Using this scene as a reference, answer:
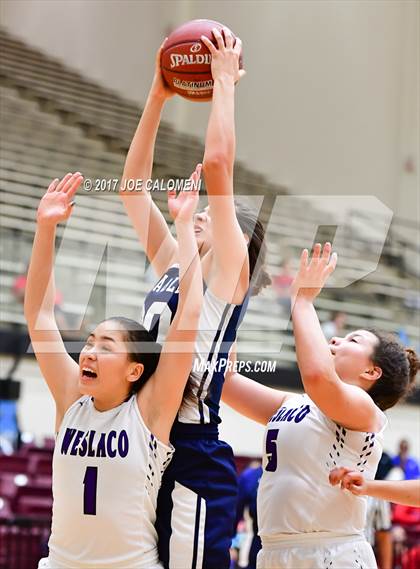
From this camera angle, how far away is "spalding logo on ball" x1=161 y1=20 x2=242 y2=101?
10.4 feet

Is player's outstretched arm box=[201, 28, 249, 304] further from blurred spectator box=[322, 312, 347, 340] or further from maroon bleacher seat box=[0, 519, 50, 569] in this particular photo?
blurred spectator box=[322, 312, 347, 340]

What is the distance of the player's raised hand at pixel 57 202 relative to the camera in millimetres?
3086

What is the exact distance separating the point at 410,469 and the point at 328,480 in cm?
507

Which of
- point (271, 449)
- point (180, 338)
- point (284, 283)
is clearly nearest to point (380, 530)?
point (284, 283)


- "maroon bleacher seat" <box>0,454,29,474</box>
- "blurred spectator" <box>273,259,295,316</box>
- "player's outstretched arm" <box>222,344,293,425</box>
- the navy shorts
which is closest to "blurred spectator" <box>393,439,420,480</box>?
"blurred spectator" <box>273,259,295,316</box>

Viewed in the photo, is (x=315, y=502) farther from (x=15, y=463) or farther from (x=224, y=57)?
(x=15, y=463)

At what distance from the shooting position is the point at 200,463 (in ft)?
9.46

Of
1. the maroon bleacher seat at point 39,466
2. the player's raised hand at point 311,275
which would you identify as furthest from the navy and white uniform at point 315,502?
the maroon bleacher seat at point 39,466

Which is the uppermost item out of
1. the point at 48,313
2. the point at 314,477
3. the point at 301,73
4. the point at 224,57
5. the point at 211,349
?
the point at 301,73

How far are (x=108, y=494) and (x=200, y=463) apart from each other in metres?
0.27

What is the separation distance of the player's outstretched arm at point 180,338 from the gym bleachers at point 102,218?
2218 millimetres

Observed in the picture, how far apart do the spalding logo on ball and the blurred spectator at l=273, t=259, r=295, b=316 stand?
10.9ft

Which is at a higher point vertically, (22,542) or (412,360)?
(412,360)

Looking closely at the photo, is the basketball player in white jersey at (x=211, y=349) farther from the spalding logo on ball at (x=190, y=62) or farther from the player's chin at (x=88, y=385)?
the player's chin at (x=88, y=385)
